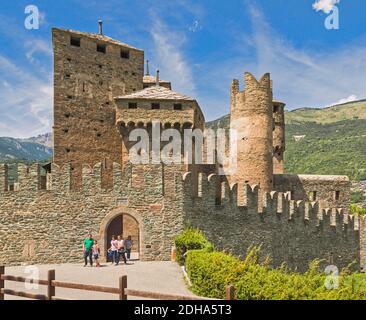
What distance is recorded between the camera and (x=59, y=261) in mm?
24531

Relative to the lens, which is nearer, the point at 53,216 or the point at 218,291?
the point at 218,291

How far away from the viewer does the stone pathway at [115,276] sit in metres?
17.3

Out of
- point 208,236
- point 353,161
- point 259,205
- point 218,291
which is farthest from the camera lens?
point 353,161

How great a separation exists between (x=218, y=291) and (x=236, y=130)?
18.6 metres

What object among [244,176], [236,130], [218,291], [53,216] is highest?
[236,130]

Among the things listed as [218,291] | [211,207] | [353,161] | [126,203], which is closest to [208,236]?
[211,207]

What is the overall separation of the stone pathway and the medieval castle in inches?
62.1

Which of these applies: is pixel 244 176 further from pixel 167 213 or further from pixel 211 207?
pixel 167 213

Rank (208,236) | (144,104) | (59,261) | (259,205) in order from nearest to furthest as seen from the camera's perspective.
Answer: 1. (59,261)
2. (208,236)
3. (259,205)
4. (144,104)

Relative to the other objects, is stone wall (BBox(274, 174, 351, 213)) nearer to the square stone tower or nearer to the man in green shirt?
the square stone tower

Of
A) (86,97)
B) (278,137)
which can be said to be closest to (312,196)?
(278,137)

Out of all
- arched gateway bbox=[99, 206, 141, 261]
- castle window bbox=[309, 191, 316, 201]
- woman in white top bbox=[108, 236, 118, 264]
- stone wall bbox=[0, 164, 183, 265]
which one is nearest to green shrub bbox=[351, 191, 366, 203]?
castle window bbox=[309, 191, 316, 201]

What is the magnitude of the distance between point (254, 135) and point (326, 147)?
90151 mm

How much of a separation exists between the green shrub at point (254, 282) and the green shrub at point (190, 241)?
3299 mm
